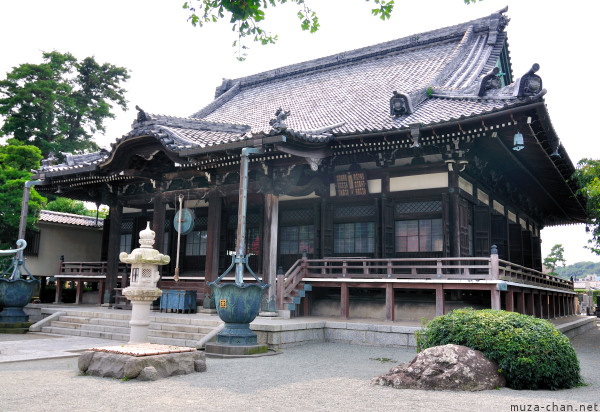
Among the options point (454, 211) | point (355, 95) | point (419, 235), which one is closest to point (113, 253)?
point (419, 235)

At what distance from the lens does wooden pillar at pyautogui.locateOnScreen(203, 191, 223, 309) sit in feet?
46.7

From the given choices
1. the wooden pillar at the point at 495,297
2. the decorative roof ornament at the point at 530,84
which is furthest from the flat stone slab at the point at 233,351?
the decorative roof ornament at the point at 530,84

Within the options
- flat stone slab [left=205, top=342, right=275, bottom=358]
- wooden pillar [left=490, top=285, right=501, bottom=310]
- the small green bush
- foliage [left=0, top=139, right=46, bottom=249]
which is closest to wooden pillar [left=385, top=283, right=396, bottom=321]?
wooden pillar [left=490, top=285, right=501, bottom=310]

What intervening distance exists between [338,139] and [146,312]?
6.65m

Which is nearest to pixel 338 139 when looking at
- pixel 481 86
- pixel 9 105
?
pixel 481 86

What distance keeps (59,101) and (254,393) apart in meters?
36.0

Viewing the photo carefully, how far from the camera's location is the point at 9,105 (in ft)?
111

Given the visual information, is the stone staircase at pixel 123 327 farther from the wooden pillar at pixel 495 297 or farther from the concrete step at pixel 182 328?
the wooden pillar at pixel 495 297

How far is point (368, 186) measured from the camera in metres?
14.7

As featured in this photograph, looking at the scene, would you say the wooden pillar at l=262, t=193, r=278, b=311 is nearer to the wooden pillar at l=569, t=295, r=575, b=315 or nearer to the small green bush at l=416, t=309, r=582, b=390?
the small green bush at l=416, t=309, r=582, b=390

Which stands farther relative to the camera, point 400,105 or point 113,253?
point 113,253

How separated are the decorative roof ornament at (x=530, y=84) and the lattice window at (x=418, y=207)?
142 inches

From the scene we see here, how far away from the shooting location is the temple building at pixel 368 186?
12398mm

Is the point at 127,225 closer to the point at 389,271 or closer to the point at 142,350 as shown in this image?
the point at 389,271
